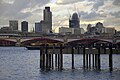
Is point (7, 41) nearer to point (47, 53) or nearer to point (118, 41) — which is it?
point (47, 53)

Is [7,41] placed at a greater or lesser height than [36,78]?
greater

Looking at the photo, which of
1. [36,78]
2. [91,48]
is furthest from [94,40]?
[36,78]

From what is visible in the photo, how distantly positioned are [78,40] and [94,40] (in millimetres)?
3983

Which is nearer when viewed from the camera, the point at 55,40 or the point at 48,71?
the point at 48,71

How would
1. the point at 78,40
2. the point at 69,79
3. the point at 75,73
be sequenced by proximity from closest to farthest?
the point at 69,79 → the point at 75,73 → the point at 78,40

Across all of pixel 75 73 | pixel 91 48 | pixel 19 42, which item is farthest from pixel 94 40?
pixel 75 73

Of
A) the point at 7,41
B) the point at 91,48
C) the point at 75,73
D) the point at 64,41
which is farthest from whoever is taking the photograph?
the point at 64,41

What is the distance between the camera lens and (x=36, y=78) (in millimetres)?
61344

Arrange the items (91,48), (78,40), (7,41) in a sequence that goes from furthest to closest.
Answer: (78,40) → (7,41) → (91,48)

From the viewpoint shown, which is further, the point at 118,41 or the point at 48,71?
the point at 118,41

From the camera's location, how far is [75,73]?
221 ft

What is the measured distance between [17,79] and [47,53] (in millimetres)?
10779

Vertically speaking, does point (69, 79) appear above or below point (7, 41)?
below

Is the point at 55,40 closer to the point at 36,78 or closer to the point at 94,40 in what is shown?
the point at 94,40
